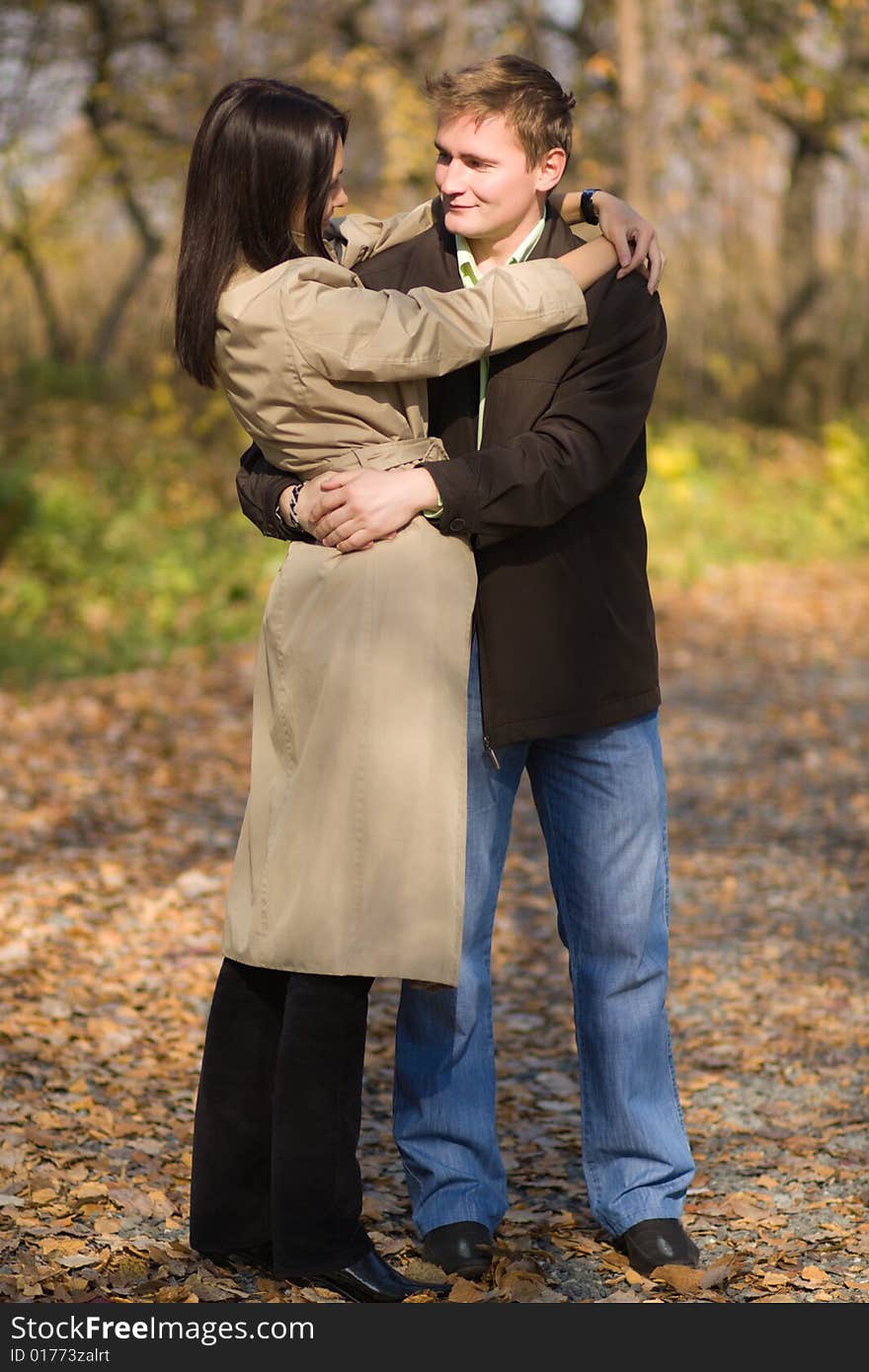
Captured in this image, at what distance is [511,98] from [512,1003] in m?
2.87

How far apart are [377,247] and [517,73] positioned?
17.6 inches

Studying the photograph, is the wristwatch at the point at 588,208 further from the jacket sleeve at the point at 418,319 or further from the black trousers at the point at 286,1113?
the black trousers at the point at 286,1113

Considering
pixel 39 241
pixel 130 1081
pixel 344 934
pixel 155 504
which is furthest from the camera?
pixel 39 241

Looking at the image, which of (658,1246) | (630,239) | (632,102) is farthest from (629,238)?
(632,102)

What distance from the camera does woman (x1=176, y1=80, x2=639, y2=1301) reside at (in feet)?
8.45

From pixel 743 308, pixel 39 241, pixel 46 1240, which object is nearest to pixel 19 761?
pixel 46 1240

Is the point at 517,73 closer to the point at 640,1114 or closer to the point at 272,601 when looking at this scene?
the point at 272,601

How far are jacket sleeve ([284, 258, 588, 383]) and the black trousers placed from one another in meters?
1.01

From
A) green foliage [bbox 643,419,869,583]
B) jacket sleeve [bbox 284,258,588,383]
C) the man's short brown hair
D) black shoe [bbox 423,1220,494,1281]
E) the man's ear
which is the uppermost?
green foliage [bbox 643,419,869,583]

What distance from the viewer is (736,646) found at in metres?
9.69

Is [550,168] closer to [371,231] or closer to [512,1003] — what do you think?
[371,231]

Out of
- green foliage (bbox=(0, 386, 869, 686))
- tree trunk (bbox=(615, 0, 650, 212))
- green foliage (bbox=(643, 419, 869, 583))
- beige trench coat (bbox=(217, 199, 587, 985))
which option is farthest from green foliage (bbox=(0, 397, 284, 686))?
beige trench coat (bbox=(217, 199, 587, 985))

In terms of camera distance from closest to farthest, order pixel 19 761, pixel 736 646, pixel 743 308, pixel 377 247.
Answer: pixel 377 247 → pixel 19 761 → pixel 736 646 → pixel 743 308

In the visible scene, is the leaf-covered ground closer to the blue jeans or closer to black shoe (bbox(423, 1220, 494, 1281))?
black shoe (bbox(423, 1220, 494, 1281))
